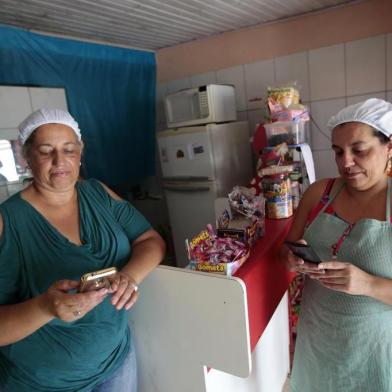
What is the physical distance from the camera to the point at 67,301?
0.75 m

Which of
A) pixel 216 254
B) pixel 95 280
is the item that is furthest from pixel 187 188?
pixel 95 280

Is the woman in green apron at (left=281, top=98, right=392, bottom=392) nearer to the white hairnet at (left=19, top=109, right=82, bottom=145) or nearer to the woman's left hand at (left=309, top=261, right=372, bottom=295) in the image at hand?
the woman's left hand at (left=309, top=261, right=372, bottom=295)

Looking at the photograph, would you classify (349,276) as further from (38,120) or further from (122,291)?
(38,120)

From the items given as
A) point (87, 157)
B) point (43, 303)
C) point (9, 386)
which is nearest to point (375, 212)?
point (43, 303)

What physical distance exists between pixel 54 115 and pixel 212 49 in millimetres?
2220

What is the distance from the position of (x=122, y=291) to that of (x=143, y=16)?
2.02 metres

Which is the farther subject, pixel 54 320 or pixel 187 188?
pixel 187 188

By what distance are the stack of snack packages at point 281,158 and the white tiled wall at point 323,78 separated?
312 mm

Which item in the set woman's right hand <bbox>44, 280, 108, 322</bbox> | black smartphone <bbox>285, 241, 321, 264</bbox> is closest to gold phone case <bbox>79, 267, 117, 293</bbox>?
woman's right hand <bbox>44, 280, 108, 322</bbox>

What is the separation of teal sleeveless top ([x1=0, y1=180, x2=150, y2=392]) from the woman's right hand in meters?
0.17

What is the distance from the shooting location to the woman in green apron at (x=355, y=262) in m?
0.94

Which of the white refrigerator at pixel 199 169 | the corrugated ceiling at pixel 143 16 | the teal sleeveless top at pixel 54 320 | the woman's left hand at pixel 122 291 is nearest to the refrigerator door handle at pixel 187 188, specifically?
the white refrigerator at pixel 199 169

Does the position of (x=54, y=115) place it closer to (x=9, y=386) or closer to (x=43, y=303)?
(x=43, y=303)

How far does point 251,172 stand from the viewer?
112 inches
